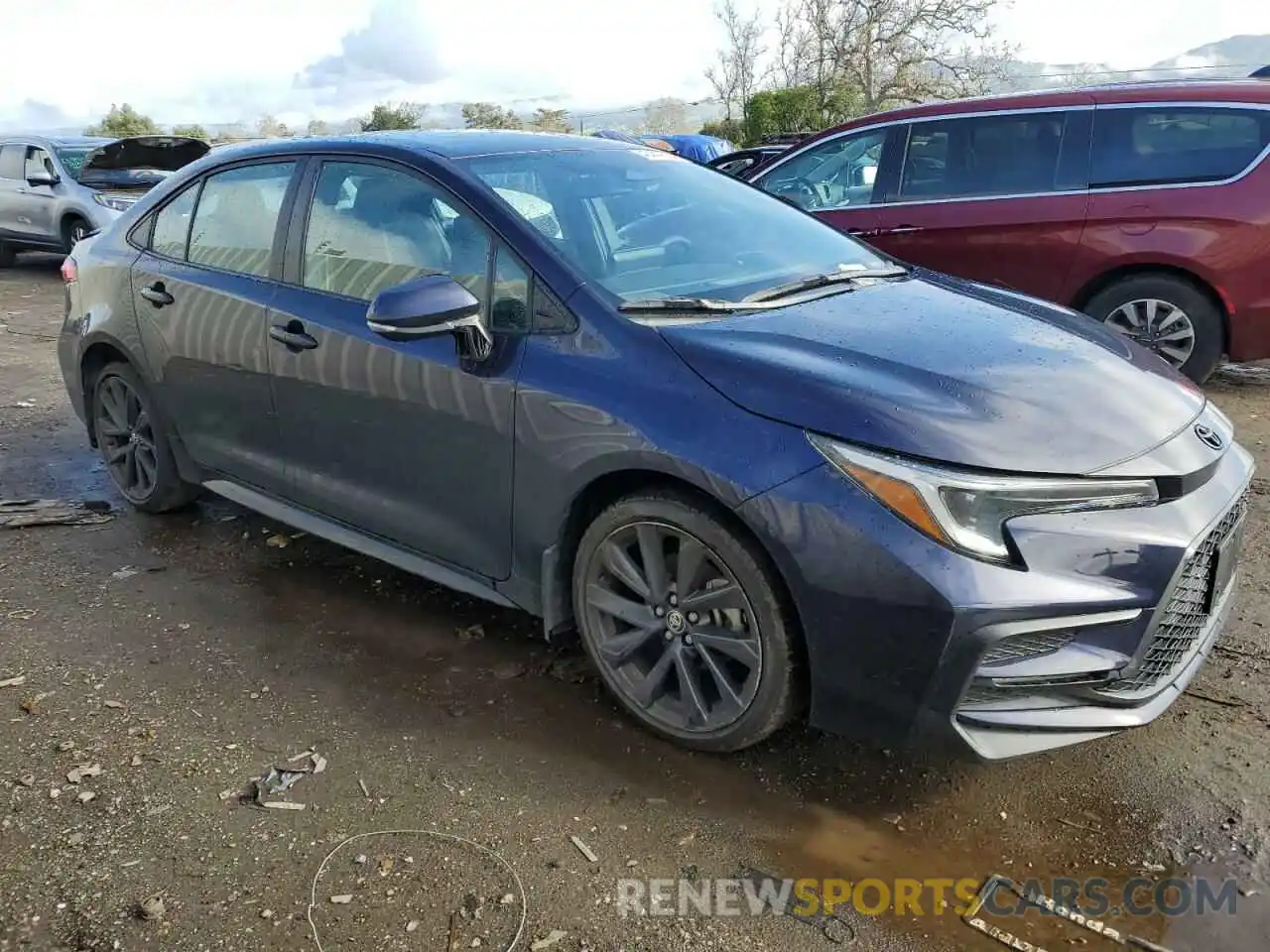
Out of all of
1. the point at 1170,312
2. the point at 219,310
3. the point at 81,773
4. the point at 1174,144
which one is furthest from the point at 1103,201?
the point at 81,773

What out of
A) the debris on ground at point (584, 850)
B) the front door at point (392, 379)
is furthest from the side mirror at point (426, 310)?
the debris on ground at point (584, 850)

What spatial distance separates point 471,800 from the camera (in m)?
2.67

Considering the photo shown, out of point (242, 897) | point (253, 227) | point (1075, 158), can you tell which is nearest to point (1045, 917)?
point (242, 897)

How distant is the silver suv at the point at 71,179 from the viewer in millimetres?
12109

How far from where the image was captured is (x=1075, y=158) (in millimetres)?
6059

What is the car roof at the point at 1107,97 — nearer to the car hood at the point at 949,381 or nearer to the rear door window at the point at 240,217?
the car hood at the point at 949,381

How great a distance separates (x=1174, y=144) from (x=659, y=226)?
402 cm

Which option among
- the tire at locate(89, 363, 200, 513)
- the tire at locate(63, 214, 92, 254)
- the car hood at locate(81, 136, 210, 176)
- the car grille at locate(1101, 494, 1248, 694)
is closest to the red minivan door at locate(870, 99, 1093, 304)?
the car grille at locate(1101, 494, 1248, 694)

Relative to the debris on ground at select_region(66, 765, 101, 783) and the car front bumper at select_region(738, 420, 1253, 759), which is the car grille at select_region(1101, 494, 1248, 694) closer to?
the car front bumper at select_region(738, 420, 1253, 759)

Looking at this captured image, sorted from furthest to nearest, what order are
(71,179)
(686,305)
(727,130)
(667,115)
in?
(667,115)
(727,130)
(71,179)
(686,305)

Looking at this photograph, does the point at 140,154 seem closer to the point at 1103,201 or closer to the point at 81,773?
the point at 1103,201

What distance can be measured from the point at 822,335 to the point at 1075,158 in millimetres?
4189

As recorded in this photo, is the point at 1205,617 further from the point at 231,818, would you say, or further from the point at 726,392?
the point at 231,818

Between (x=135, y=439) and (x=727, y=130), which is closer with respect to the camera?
(x=135, y=439)
